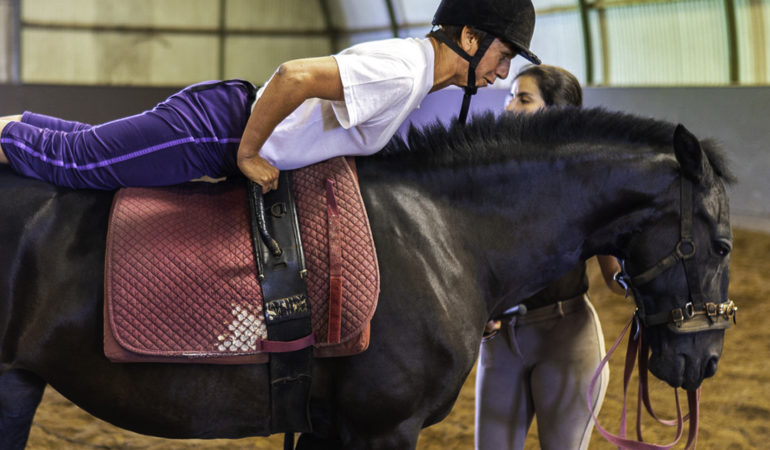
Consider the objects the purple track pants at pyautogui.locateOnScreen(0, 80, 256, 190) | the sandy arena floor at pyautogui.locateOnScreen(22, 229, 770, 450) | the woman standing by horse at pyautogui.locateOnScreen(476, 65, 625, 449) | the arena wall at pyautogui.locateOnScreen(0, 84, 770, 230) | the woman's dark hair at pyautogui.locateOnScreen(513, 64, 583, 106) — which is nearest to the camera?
the purple track pants at pyautogui.locateOnScreen(0, 80, 256, 190)

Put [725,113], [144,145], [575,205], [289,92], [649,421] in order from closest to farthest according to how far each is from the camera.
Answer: [289,92]
[144,145]
[575,205]
[649,421]
[725,113]

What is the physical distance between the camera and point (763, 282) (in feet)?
15.4

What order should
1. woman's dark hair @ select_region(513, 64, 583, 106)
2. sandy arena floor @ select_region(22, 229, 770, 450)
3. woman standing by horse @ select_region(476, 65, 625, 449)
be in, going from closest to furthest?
woman standing by horse @ select_region(476, 65, 625, 449) → woman's dark hair @ select_region(513, 64, 583, 106) → sandy arena floor @ select_region(22, 229, 770, 450)

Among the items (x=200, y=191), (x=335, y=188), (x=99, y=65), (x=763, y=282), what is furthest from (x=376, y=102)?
(x=99, y=65)

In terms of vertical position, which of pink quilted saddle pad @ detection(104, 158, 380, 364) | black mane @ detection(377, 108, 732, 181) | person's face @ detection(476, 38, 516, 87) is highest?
person's face @ detection(476, 38, 516, 87)

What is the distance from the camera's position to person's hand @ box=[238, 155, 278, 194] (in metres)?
1.37

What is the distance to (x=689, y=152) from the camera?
4.72 feet

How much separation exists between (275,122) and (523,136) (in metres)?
0.58

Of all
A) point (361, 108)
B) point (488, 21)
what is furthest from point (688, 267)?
point (361, 108)

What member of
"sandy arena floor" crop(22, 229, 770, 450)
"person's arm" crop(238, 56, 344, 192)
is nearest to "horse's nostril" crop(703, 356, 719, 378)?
"person's arm" crop(238, 56, 344, 192)

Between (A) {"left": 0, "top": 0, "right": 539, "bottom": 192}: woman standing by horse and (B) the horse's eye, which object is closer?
(A) {"left": 0, "top": 0, "right": 539, "bottom": 192}: woman standing by horse

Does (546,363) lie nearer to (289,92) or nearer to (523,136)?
(523,136)

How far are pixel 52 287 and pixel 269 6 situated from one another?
10.1 meters

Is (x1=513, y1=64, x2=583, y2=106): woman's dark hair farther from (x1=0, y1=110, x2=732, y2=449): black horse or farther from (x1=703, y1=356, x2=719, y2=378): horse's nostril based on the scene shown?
(x1=703, y1=356, x2=719, y2=378): horse's nostril
